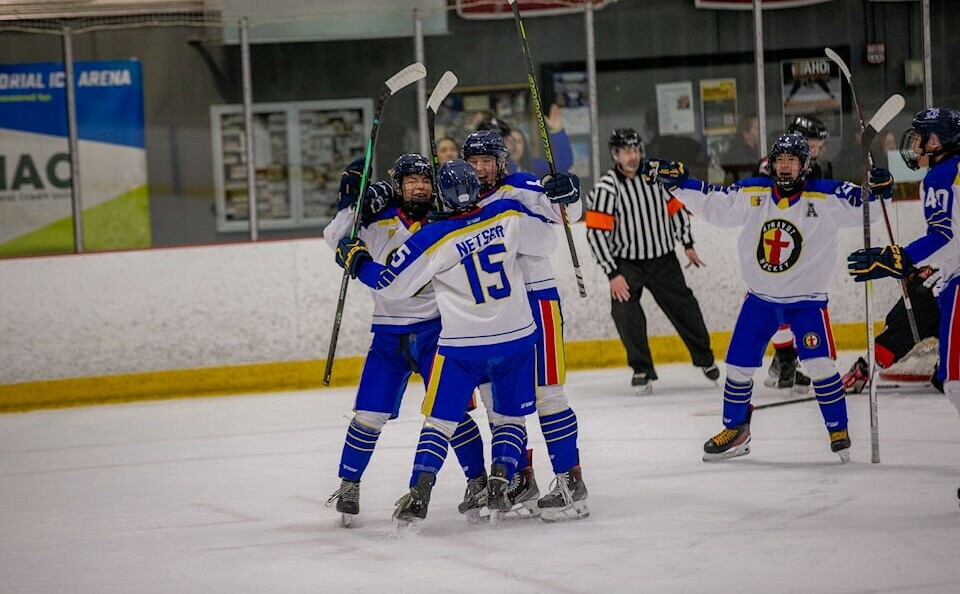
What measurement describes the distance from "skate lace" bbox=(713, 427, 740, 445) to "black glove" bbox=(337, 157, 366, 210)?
1.84m

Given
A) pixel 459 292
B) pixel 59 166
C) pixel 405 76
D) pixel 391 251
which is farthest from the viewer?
pixel 59 166

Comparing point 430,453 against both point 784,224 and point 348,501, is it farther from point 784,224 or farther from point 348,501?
point 784,224

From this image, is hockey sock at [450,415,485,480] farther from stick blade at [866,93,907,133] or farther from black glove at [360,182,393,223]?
stick blade at [866,93,907,133]

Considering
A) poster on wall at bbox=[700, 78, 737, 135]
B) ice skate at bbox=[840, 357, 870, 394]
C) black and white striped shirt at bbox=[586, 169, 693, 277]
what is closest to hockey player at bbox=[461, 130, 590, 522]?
ice skate at bbox=[840, 357, 870, 394]

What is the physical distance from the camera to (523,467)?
469cm

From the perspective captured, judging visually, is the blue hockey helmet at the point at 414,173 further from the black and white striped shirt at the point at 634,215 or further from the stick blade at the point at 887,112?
the black and white striped shirt at the point at 634,215

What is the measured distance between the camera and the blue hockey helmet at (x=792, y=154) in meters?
5.20

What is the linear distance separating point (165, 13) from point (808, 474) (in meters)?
5.45

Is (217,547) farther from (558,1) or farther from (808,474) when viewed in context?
(558,1)

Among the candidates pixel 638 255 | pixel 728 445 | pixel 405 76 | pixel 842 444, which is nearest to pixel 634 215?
pixel 638 255

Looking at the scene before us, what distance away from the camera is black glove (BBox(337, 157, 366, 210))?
4.56 m

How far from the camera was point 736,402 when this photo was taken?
5.40 meters

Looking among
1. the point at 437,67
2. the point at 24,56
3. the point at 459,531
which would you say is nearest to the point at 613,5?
the point at 437,67

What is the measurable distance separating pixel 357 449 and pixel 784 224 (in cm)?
193
